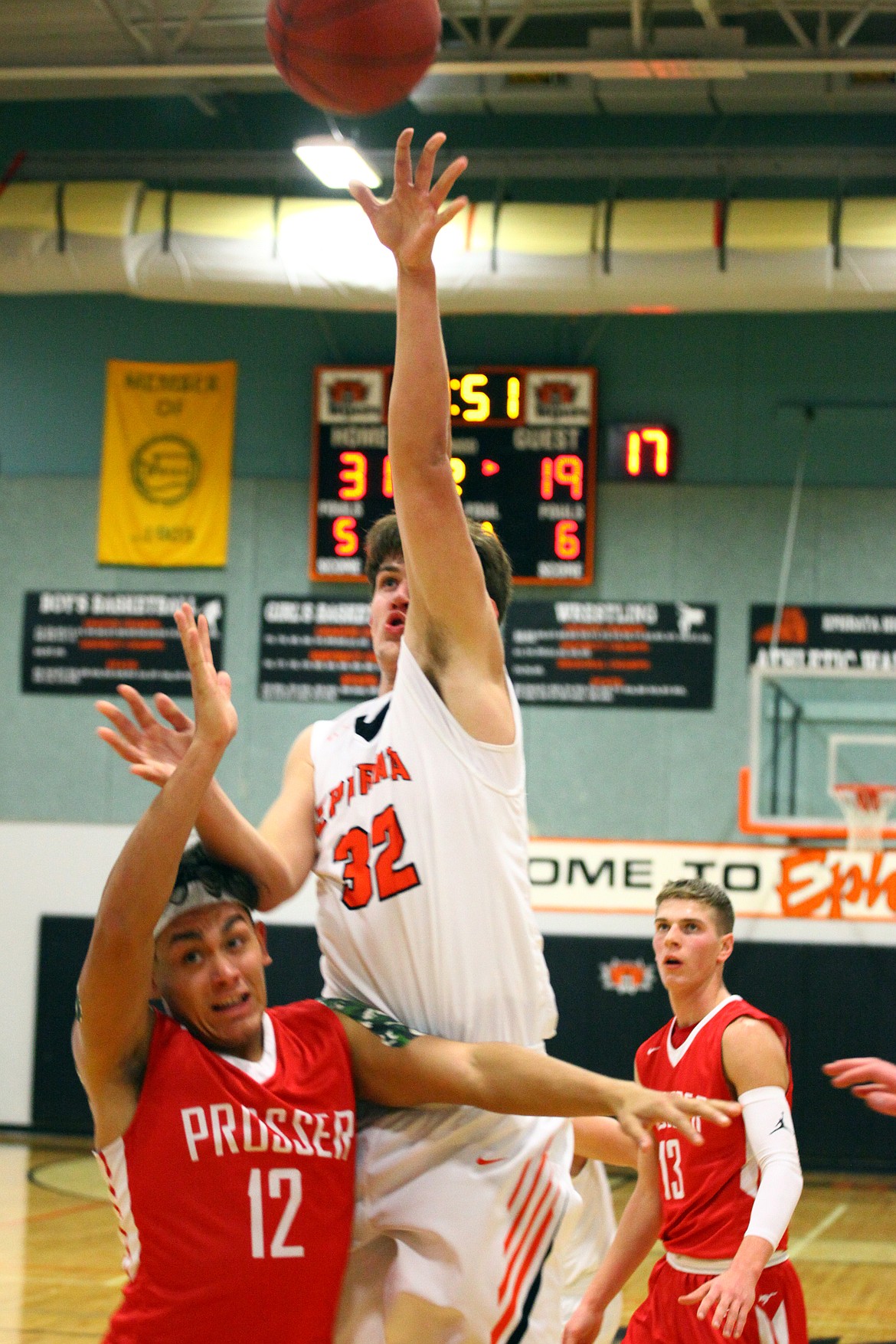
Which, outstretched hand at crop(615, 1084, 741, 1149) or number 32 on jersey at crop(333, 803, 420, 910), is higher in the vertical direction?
number 32 on jersey at crop(333, 803, 420, 910)

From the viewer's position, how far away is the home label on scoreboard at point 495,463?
10.5m

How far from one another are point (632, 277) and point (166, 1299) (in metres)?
8.59

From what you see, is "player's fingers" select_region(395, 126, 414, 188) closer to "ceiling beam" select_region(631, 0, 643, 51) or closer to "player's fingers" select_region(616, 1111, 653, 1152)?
"player's fingers" select_region(616, 1111, 653, 1152)

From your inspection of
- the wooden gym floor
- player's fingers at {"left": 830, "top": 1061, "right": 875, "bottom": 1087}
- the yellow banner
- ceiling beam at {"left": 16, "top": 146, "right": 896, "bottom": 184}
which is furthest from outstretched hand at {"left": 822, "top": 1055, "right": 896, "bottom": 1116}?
the yellow banner

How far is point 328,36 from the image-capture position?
4.08 metres

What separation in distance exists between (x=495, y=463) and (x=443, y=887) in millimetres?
8080

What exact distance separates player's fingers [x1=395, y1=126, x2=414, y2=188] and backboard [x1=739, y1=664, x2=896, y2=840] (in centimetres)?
815

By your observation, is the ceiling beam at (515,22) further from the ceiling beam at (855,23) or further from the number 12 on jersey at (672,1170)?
the number 12 on jersey at (672,1170)

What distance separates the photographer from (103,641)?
11570mm

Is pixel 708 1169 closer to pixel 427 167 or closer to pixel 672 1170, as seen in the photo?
pixel 672 1170

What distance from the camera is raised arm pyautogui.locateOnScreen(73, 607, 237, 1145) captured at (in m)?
2.34

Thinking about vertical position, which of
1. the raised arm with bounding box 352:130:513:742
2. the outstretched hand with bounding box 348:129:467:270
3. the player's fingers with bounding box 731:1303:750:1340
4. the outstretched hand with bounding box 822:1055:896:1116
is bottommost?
the player's fingers with bounding box 731:1303:750:1340

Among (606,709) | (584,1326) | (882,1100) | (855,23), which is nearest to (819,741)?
(606,709)

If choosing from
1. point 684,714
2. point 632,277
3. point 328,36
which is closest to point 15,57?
point 632,277
